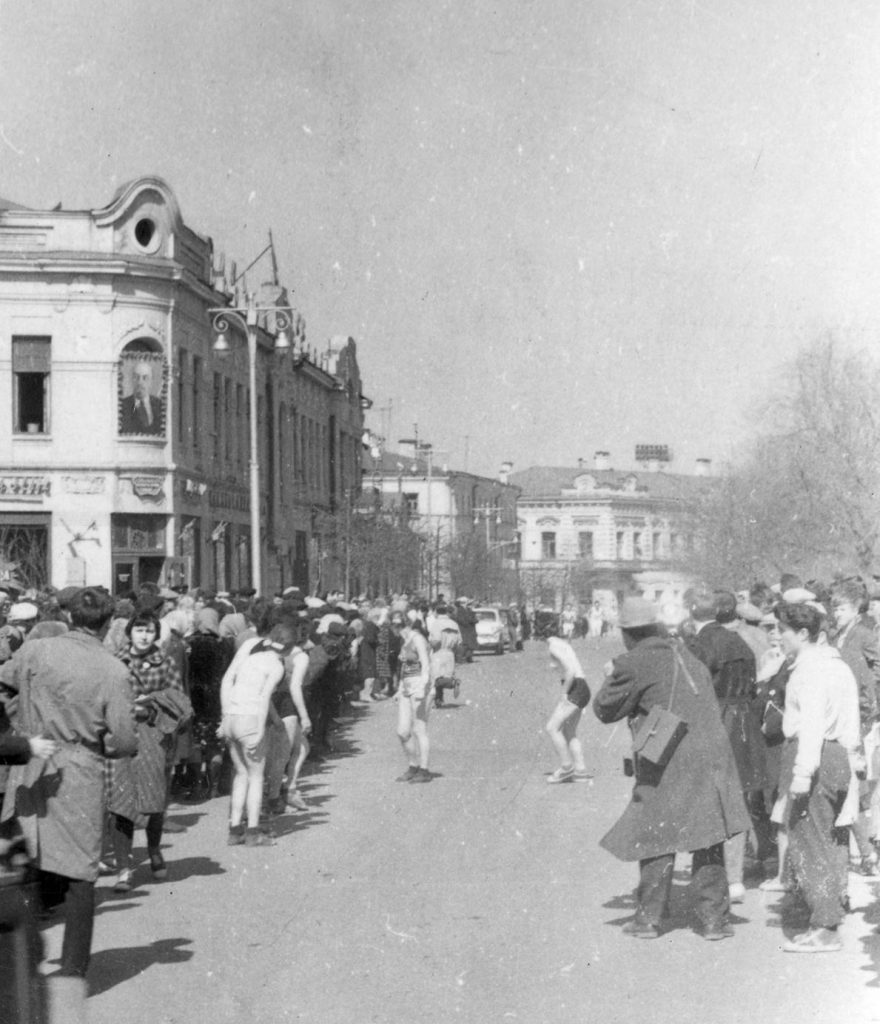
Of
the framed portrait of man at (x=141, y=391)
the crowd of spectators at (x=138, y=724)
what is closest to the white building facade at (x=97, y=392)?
the framed portrait of man at (x=141, y=391)

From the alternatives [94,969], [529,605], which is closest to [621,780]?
[94,969]

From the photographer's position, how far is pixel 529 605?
108125 mm

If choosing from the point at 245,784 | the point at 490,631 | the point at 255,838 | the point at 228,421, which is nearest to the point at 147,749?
the point at 245,784

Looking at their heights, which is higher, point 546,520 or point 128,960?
point 546,520

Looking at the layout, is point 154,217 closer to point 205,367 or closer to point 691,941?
point 205,367

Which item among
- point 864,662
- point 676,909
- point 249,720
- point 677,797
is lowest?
point 676,909

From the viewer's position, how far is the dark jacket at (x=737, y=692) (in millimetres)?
10211

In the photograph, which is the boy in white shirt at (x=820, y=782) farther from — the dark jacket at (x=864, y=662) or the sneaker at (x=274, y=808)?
the sneaker at (x=274, y=808)

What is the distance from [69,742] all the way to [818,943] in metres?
3.62

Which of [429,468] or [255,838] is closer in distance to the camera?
[255,838]

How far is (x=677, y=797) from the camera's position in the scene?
8.58 m

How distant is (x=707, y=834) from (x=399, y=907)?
75.5 inches

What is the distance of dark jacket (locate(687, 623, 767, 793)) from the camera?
10211mm

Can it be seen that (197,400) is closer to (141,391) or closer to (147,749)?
(141,391)
